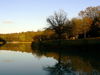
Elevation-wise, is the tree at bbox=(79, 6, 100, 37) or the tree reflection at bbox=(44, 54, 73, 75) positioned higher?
the tree at bbox=(79, 6, 100, 37)

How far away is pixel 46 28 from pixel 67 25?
794 centimetres

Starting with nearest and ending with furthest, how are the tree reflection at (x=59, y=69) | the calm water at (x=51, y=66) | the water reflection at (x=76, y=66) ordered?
the water reflection at (x=76, y=66) < the calm water at (x=51, y=66) < the tree reflection at (x=59, y=69)

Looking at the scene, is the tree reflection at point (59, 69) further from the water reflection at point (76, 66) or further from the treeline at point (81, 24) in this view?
the treeline at point (81, 24)

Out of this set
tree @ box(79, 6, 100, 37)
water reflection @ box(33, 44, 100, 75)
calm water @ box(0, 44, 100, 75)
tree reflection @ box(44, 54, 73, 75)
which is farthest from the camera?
tree @ box(79, 6, 100, 37)

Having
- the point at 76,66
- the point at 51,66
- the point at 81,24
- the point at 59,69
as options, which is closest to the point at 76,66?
the point at 76,66

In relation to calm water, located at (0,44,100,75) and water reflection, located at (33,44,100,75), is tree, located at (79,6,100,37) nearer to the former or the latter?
water reflection, located at (33,44,100,75)

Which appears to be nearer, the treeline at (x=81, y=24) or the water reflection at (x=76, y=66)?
the water reflection at (x=76, y=66)

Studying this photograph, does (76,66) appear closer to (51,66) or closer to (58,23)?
(51,66)

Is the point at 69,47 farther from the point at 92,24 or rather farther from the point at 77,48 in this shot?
the point at 92,24

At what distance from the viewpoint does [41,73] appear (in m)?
21.3

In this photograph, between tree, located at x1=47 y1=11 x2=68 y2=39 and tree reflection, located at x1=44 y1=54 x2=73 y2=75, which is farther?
tree, located at x1=47 y1=11 x2=68 y2=39

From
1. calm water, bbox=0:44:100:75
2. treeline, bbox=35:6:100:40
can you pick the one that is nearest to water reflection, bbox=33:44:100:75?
calm water, bbox=0:44:100:75

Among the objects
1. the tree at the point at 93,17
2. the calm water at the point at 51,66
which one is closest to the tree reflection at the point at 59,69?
the calm water at the point at 51,66

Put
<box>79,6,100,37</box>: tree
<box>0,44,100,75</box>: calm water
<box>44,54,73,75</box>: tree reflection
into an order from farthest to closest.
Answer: <box>79,6,100,37</box>: tree
<box>44,54,73,75</box>: tree reflection
<box>0,44,100,75</box>: calm water
